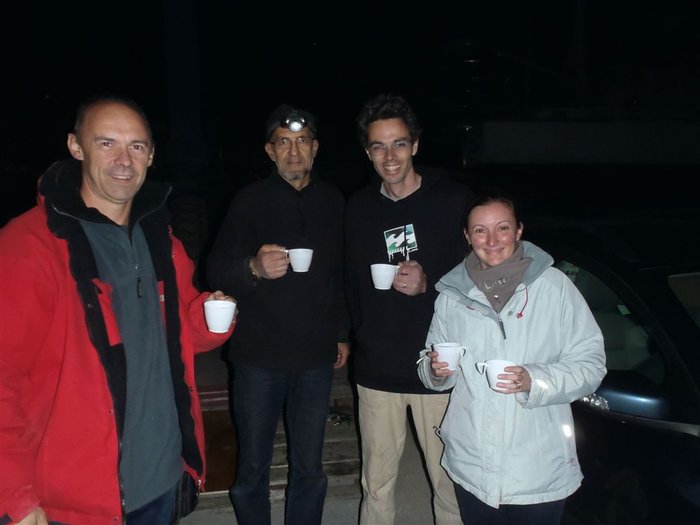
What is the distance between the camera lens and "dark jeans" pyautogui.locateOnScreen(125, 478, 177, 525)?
7.16ft

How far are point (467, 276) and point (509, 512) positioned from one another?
2.83 ft

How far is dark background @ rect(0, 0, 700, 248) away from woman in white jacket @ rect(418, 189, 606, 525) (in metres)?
6.73

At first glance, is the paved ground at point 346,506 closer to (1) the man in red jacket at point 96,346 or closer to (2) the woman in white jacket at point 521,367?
(2) the woman in white jacket at point 521,367

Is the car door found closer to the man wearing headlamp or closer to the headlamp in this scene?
the man wearing headlamp

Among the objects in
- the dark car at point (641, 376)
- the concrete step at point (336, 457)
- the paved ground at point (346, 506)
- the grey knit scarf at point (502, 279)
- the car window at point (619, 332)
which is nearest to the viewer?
the dark car at point (641, 376)

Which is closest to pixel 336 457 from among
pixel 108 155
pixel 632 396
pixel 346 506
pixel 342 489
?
pixel 342 489

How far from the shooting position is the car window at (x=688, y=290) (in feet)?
8.79

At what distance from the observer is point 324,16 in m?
23.5

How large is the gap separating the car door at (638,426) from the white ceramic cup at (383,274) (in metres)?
0.85

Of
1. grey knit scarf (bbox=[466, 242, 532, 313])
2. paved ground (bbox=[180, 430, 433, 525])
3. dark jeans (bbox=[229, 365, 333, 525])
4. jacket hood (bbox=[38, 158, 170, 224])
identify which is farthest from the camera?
paved ground (bbox=[180, 430, 433, 525])

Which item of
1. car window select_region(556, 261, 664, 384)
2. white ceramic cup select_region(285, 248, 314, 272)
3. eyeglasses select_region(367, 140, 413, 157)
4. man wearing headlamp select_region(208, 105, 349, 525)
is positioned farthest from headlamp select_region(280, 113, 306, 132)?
car window select_region(556, 261, 664, 384)

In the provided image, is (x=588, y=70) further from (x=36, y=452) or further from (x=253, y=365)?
(x=36, y=452)

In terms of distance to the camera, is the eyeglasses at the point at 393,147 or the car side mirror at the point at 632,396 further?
the eyeglasses at the point at 393,147

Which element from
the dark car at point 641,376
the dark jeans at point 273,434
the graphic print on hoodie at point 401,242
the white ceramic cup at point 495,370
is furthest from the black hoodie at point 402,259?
the white ceramic cup at point 495,370
